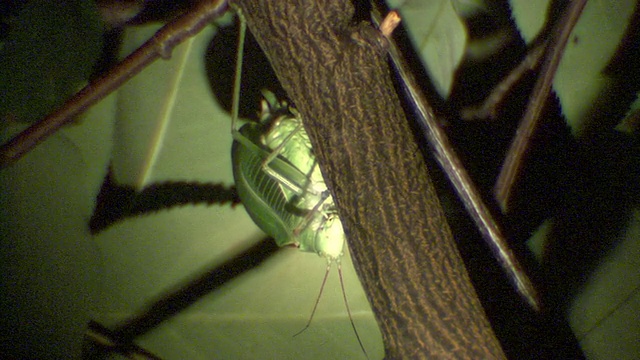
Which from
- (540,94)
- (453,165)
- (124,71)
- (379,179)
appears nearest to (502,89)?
(540,94)

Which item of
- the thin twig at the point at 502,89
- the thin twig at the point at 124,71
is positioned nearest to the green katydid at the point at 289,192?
the thin twig at the point at 124,71

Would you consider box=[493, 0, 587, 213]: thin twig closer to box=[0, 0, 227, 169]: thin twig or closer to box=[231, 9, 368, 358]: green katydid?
box=[231, 9, 368, 358]: green katydid

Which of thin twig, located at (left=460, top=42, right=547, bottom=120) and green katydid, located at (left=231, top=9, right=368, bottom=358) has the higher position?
green katydid, located at (left=231, top=9, right=368, bottom=358)

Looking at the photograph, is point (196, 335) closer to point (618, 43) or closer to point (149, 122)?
point (149, 122)

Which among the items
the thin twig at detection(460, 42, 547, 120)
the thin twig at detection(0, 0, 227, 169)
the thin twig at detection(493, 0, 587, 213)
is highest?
the thin twig at detection(0, 0, 227, 169)

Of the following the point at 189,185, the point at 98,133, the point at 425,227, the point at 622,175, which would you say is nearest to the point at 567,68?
the point at 622,175

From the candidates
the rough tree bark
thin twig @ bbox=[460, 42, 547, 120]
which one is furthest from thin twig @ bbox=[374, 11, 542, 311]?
thin twig @ bbox=[460, 42, 547, 120]

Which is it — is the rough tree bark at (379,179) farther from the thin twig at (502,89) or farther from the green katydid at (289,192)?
the thin twig at (502,89)
